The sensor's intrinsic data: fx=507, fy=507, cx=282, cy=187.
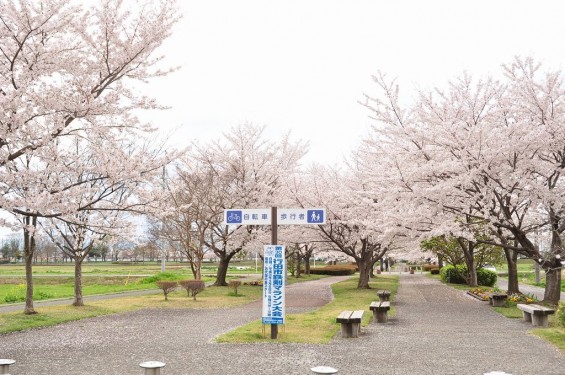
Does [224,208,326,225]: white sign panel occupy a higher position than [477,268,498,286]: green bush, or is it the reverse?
[224,208,326,225]: white sign panel

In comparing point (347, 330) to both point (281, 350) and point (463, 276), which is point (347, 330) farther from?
point (463, 276)

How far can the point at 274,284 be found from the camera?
9.51 metres

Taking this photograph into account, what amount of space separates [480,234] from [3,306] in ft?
54.3

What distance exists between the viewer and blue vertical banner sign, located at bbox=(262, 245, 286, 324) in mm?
9438

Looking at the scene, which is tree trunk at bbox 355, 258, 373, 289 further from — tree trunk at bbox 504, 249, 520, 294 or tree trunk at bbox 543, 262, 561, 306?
tree trunk at bbox 543, 262, 561, 306

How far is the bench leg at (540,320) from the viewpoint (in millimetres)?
10820

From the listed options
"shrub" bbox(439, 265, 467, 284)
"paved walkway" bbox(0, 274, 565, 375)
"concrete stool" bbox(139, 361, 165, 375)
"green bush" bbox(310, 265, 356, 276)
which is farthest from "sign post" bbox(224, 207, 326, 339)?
"green bush" bbox(310, 265, 356, 276)

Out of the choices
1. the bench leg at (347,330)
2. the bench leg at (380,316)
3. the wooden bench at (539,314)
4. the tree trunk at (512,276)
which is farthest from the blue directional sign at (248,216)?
the tree trunk at (512,276)

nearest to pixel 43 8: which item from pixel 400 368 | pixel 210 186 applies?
pixel 400 368

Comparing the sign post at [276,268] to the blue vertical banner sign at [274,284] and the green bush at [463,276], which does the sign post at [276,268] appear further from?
the green bush at [463,276]

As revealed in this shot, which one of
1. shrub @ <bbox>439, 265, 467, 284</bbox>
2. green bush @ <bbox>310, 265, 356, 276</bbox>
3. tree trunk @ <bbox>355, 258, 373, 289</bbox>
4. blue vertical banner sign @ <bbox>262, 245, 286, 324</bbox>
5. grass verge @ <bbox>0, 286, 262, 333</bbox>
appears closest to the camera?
blue vertical banner sign @ <bbox>262, 245, 286, 324</bbox>

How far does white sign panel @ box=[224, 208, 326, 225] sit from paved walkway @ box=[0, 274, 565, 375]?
2.27 m

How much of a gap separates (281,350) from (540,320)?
611 cm

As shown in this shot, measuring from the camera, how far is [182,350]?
8.38 metres
